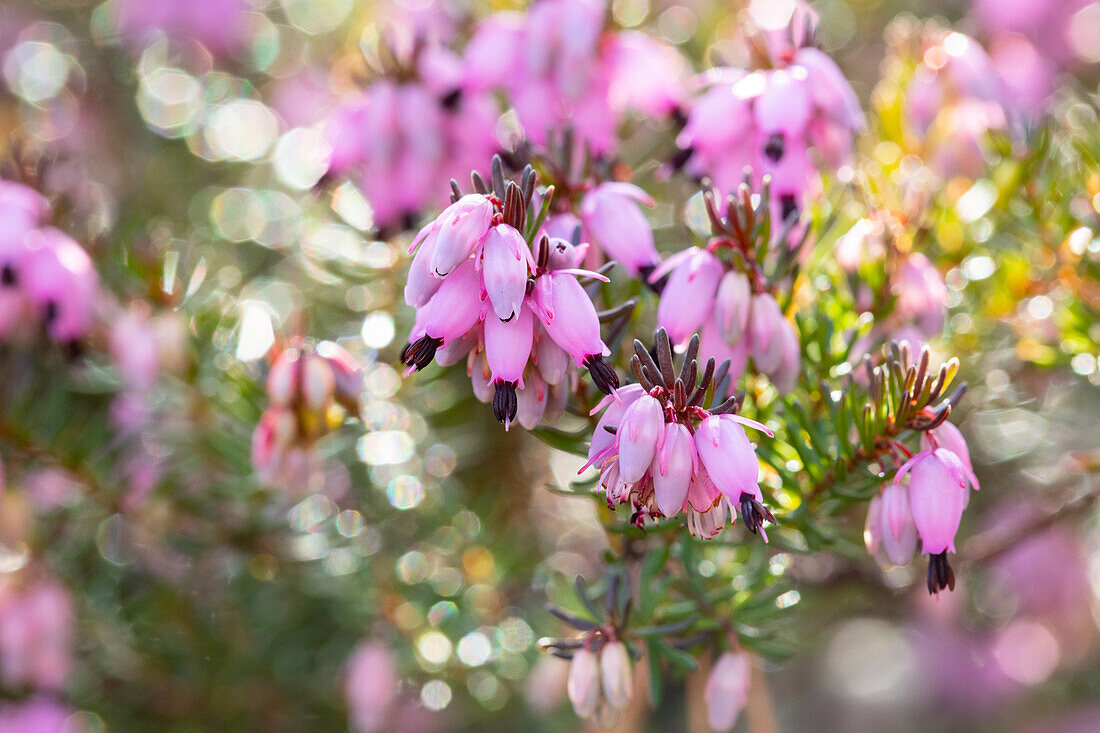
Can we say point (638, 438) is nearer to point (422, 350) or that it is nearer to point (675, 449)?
point (675, 449)

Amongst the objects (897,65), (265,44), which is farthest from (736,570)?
(265,44)

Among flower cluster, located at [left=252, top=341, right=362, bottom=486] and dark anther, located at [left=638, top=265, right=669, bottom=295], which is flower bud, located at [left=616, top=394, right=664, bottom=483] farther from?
flower cluster, located at [left=252, top=341, right=362, bottom=486]

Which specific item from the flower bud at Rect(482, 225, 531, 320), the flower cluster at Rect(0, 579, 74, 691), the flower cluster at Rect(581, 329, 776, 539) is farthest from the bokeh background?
the flower bud at Rect(482, 225, 531, 320)

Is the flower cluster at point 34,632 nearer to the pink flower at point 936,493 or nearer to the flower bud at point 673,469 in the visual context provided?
the flower bud at point 673,469

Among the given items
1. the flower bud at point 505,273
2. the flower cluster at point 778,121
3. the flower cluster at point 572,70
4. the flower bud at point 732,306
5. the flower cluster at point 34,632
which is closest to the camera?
the flower bud at point 505,273

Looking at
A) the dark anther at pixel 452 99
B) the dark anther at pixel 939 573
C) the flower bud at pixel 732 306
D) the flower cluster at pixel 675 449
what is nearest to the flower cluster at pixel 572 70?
the dark anther at pixel 452 99

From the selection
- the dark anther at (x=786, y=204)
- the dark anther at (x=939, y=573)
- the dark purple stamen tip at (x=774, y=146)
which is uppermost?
the dark purple stamen tip at (x=774, y=146)

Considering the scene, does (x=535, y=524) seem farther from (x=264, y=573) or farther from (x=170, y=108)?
(x=170, y=108)
